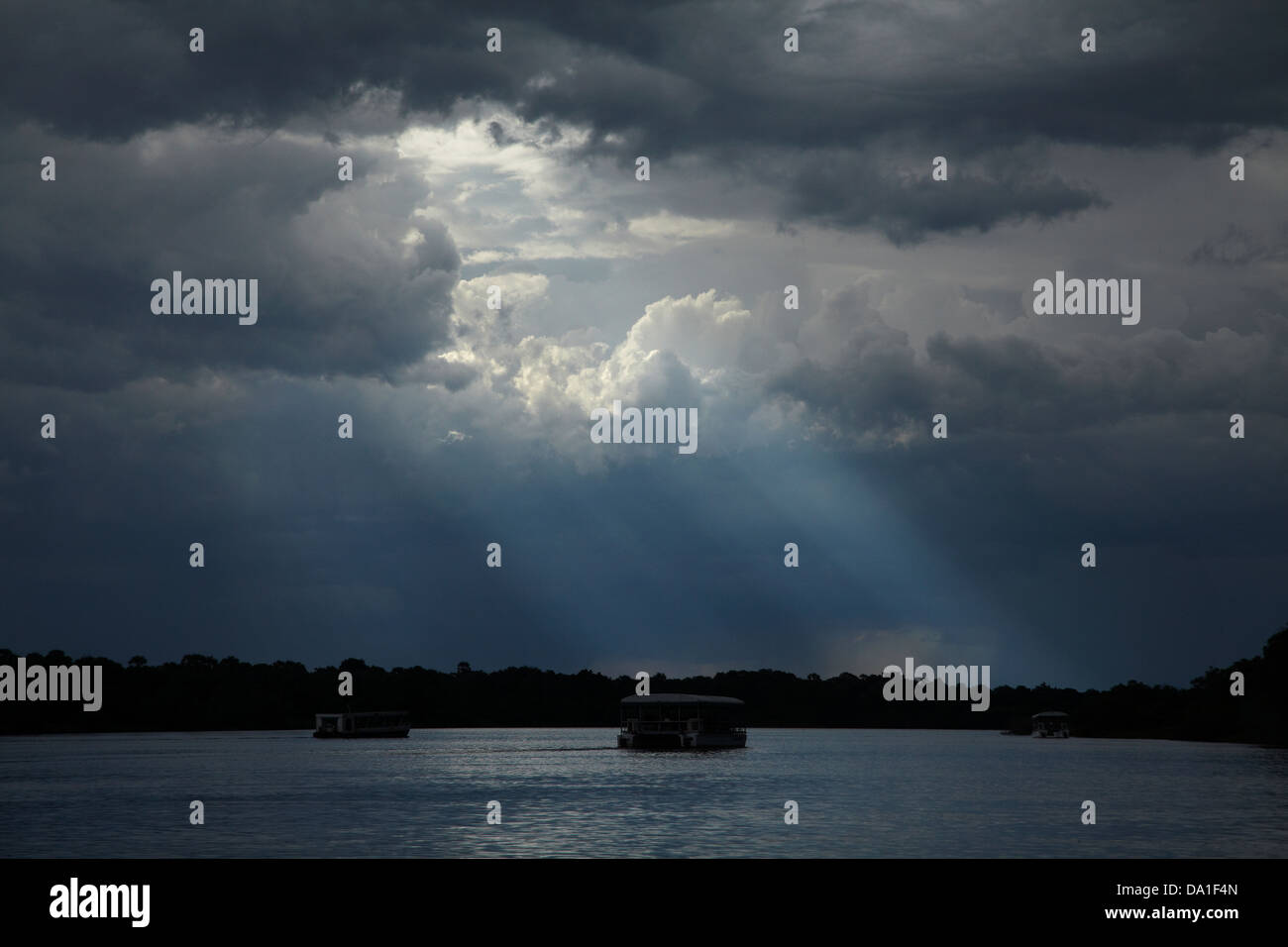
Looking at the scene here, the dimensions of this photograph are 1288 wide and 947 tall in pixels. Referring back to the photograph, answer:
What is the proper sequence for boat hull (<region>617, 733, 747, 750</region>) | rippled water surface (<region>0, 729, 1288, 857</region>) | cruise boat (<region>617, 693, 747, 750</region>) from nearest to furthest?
rippled water surface (<region>0, 729, 1288, 857</region>) < cruise boat (<region>617, 693, 747, 750</region>) < boat hull (<region>617, 733, 747, 750</region>)

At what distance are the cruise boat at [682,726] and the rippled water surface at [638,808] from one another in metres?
13.0

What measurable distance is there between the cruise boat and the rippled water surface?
1297cm

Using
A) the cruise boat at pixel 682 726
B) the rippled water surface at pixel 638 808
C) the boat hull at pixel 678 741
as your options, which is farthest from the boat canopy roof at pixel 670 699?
the rippled water surface at pixel 638 808

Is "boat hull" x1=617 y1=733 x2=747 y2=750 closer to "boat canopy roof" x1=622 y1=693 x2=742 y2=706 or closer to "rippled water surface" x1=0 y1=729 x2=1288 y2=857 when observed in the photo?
"boat canopy roof" x1=622 y1=693 x2=742 y2=706

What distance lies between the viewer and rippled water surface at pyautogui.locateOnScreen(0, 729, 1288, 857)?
199 ft

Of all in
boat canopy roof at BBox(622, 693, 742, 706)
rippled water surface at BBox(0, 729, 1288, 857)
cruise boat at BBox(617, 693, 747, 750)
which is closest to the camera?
rippled water surface at BBox(0, 729, 1288, 857)

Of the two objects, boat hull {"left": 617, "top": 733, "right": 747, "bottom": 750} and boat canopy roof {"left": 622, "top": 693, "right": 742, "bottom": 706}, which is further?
boat hull {"left": 617, "top": 733, "right": 747, "bottom": 750}

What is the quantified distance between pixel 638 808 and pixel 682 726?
92.1m

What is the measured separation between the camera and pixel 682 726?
172 metres

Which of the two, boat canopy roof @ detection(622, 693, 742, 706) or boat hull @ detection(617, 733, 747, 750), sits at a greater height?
boat canopy roof @ detection(622, 693, 742, 706)

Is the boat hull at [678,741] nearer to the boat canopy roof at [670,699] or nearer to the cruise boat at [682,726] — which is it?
the cruise boat at [682,726]

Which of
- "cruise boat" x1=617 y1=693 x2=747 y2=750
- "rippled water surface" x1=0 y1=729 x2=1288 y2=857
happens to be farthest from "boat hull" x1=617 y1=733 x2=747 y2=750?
"rippled water surface" x1=0 y1=729 x2=1288 y2=857
